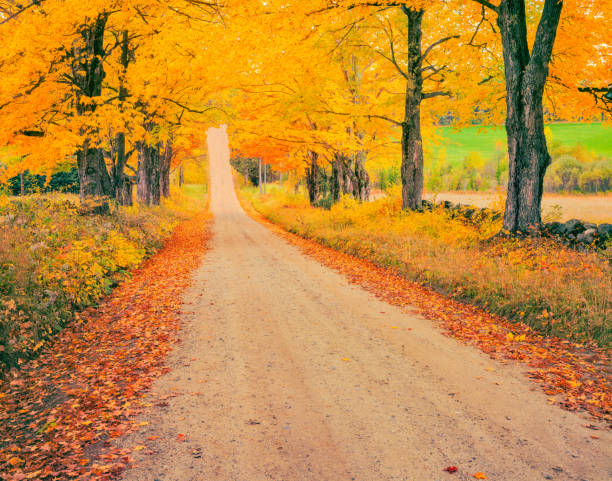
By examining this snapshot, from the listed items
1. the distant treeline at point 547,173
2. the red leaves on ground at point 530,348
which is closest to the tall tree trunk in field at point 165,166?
the distant treeline at point 547,173

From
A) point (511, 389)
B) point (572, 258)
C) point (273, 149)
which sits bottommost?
point (511, 389)

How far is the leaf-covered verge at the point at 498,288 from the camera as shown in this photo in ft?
18.4

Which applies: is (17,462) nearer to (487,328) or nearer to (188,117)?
(487,328)

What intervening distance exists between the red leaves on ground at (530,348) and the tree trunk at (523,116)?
3573 mm

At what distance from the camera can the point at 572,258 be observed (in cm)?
856

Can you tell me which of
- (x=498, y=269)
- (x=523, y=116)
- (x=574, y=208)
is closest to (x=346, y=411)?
(x=498, y=269)

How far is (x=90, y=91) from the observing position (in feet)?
52.0

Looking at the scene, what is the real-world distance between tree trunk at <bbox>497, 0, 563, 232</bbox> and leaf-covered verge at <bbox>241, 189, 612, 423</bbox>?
121 cm

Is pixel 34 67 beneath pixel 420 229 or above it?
above

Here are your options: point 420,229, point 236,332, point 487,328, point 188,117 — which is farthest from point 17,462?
point 188,117

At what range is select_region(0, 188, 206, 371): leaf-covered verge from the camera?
619 cm

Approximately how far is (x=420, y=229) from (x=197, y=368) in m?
10.4

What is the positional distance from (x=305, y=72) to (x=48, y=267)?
13986 millimetres

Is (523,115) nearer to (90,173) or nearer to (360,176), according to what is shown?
(360,176)
